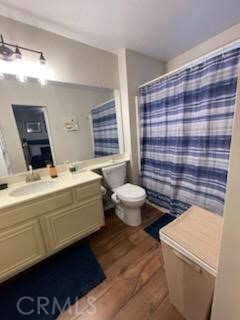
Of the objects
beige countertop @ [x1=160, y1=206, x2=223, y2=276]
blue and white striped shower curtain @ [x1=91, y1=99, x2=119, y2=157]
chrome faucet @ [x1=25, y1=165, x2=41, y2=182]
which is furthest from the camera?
blue and white striped shower curtain @ [x1=91, y1=99, x2=119, y2=157]

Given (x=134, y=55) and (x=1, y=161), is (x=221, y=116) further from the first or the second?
(x=1, y=161)

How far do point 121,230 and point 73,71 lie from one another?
2055mm

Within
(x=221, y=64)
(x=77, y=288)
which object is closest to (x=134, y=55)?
(x=221, y=64)

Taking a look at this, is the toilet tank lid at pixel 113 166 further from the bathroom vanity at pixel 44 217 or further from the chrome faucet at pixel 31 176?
the chrome faucet at pixel 31 176

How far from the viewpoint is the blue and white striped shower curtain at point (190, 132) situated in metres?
1.39

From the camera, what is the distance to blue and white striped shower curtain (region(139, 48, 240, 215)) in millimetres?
1392

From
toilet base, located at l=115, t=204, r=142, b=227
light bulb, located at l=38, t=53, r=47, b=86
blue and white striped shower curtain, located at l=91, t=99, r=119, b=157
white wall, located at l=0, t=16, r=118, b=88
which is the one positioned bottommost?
toilet base, located at l=115, t=204, r=142, b=227

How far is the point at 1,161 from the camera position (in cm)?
153

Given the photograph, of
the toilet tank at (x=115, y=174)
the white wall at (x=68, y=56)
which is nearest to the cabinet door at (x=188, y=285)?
the toilet tank at (x=115, y=174)

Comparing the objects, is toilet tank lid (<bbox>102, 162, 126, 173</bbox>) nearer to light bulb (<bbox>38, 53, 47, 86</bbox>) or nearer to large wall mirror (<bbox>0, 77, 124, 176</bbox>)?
large wall mirror (<bbox>0, 77, 124, 176</bbox>)

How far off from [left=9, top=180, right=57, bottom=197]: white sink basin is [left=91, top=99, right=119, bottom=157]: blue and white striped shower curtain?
2.56 ft

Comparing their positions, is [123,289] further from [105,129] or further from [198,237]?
[105,129]

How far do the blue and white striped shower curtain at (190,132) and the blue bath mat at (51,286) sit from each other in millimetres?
1265

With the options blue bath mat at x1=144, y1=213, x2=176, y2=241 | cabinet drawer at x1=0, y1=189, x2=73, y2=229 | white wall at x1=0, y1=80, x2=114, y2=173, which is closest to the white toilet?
blue bath mat at x1=144, y1=213, x2=176, y2=241
